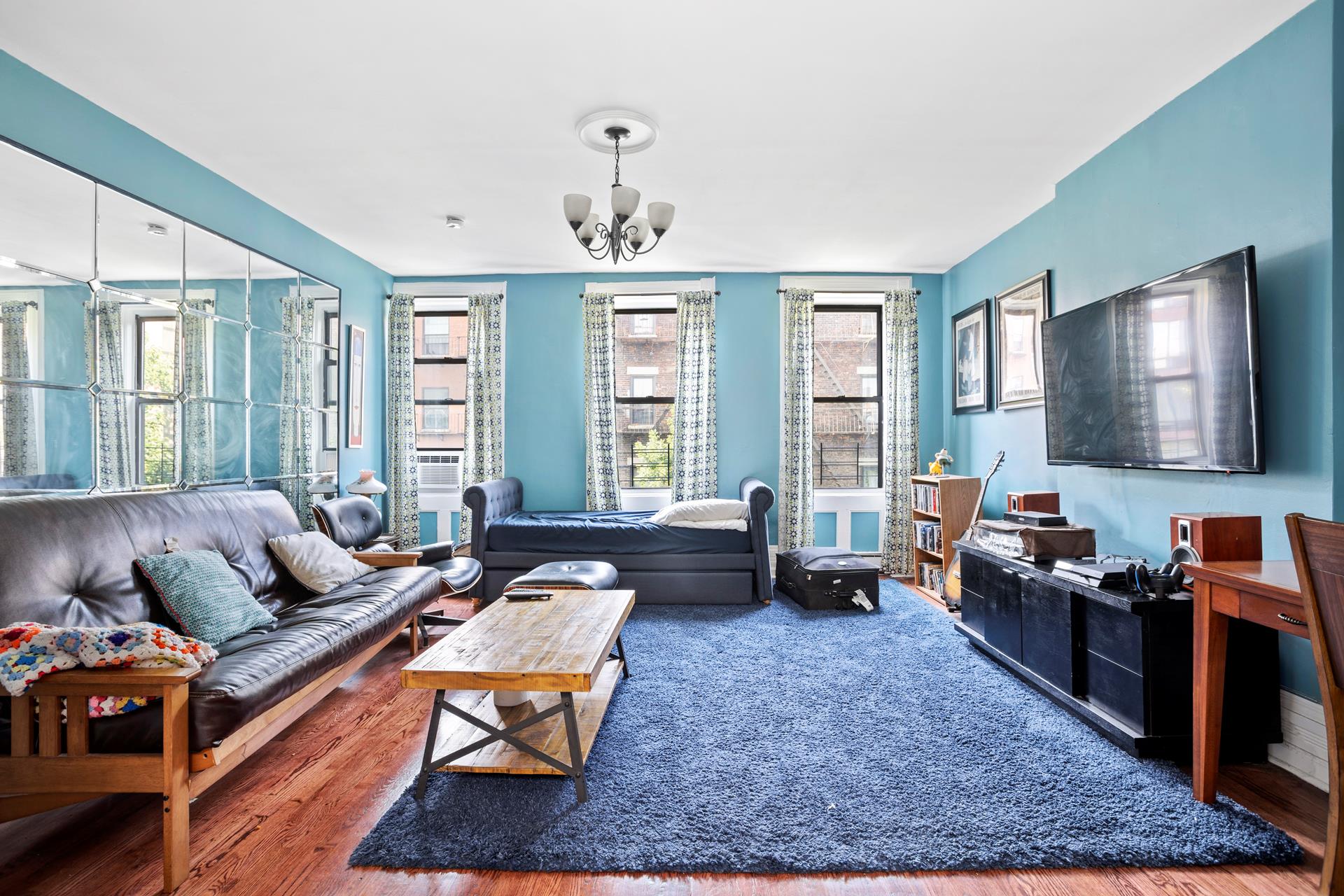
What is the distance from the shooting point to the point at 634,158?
10.6 ft

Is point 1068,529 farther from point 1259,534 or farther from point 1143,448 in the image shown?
point 1259,534

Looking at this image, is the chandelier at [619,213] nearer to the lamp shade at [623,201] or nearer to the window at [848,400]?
the lamp shade at [623,201]

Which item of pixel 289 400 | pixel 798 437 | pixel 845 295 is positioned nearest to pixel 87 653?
pixel 289 400

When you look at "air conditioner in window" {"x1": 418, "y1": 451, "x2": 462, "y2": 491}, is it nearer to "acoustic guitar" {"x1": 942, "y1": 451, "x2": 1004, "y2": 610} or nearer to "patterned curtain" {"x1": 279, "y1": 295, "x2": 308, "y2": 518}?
"patterned curtain" {"x1": 279, "y1": 295, "x2": 308, "y2": 518}

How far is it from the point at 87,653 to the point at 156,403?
168 cm

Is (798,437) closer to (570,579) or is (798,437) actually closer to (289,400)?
(570,579)

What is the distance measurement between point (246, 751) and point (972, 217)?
4.55 metres

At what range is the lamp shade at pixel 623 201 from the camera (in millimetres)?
2730

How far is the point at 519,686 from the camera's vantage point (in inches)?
74.3

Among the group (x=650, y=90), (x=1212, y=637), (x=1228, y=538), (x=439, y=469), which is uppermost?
(x=650, y=90)

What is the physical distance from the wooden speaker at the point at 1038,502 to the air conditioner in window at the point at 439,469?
4.32 metres

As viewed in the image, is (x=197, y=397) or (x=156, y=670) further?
(x=197, y=397)

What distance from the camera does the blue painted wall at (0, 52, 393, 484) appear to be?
7.84 feet

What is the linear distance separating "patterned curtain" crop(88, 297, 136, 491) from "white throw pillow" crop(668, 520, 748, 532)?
2920mm
